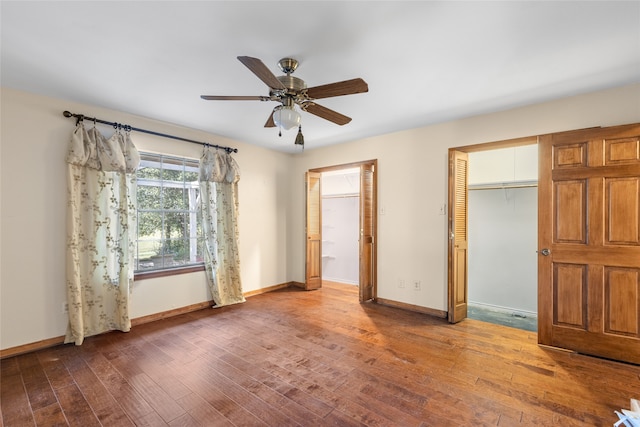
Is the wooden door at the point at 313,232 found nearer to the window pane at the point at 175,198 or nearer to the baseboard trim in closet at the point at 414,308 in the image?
the baseboard trim in closet at the point at 414,308

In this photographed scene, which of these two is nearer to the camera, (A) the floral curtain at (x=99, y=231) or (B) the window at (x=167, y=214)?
(A) the floral curtain at (x=99, y=231)

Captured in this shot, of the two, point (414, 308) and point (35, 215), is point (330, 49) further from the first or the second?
point (414, 308)

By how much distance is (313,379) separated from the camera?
88.2 inches

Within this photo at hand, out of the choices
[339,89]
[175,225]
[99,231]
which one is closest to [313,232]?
[175,225]

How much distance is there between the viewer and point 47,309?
9.28 feet

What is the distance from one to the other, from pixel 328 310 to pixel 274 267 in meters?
1.57

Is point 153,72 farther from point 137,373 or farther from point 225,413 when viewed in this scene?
point 225,413

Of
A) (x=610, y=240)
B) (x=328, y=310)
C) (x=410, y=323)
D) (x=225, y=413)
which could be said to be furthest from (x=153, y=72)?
(x=610, y=240)

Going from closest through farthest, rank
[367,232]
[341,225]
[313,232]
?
[367,232] → [313,232] → [341,225]

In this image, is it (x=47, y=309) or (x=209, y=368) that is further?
(x=47, y=309)

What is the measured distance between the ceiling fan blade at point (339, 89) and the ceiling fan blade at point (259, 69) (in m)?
0.26

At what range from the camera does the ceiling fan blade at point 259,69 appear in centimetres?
159

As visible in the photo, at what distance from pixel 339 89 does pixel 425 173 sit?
2323 mm

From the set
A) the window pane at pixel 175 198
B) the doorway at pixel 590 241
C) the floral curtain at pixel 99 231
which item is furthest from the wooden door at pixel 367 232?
the floral curtain at pixel 99 231
